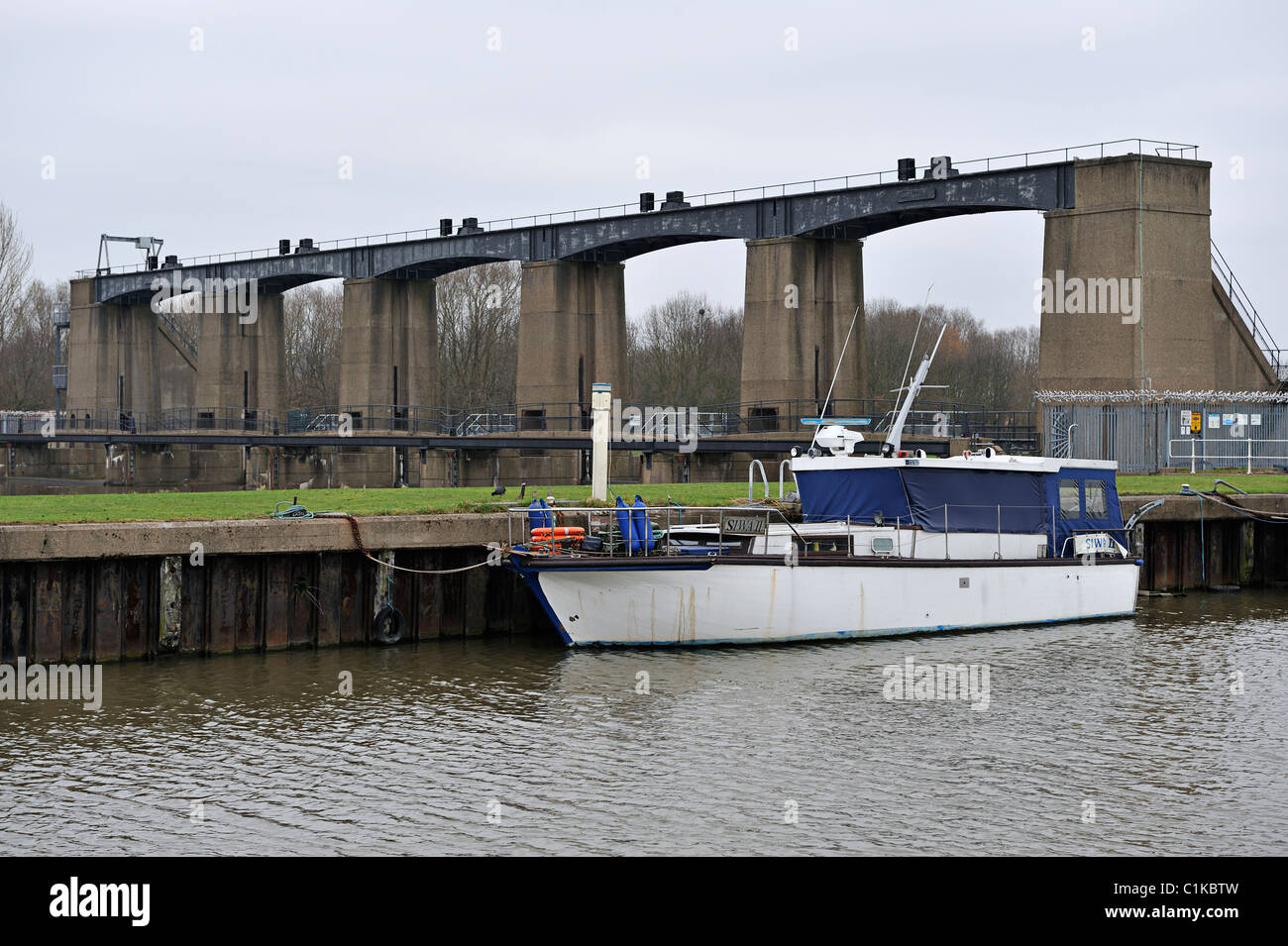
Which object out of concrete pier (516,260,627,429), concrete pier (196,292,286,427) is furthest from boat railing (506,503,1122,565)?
concrete pier (196,292,286,427)

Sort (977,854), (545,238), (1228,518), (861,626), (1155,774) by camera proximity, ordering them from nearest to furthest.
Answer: (977,854) < (1155,774) < (861,626) < (1228,518) < (545,238)

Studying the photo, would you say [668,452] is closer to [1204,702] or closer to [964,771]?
[1204,702]

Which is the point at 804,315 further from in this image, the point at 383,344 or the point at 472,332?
the point at 472,332

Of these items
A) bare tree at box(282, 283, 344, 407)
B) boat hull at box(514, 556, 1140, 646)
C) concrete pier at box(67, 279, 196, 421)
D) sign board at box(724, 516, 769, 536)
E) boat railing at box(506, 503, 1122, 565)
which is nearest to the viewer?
boat hull at box(514, 556, 1140, 646)

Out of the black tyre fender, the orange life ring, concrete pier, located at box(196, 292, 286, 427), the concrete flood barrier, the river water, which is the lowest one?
the river water

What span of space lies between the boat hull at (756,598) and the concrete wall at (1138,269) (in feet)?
73.8

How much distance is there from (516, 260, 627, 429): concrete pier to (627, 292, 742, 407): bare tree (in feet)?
58.8

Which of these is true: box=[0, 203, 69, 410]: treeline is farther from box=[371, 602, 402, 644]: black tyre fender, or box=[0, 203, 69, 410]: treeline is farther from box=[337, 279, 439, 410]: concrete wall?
box=[371, 602, 402, 644]: black tyre fender

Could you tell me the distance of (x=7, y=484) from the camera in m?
83.4

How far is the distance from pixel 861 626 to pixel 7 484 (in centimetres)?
7276

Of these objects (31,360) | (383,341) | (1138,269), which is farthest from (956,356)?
(31,360)

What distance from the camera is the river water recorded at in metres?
13.2

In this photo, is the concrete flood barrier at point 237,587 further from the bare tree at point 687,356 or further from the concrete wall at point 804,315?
the bare tree at point 687,356
